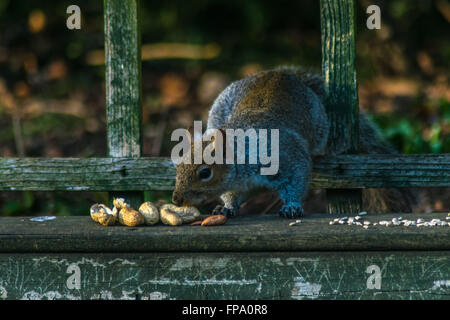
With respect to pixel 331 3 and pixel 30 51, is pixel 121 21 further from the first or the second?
pixel 30 51

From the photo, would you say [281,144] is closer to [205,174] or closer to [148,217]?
[205,174]

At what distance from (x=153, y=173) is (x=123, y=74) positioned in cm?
45

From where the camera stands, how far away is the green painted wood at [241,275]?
212cm

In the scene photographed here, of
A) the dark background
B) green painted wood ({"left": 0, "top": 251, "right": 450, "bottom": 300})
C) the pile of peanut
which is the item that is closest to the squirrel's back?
the pile of peanut

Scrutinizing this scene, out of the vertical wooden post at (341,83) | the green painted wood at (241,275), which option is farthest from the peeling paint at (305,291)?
the vertical wooden post at (341,83)

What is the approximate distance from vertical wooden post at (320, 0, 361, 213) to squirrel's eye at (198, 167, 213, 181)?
0.60 metres

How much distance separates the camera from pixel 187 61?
755cm

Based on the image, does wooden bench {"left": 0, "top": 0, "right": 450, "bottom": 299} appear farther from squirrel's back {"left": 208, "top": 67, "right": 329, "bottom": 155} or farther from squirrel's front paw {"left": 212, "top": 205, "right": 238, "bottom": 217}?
squirrel's back {"left": 208, "top": 67, "right": 329, "bottom": 155}

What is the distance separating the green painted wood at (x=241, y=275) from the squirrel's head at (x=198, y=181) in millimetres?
477

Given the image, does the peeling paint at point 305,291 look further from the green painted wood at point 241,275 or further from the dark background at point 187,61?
the dark background at point 187,61

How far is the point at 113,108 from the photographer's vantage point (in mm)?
2805

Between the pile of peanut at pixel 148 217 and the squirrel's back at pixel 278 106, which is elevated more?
the squirrel's back at pixel 278 106

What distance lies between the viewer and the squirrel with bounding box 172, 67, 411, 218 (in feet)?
8.69

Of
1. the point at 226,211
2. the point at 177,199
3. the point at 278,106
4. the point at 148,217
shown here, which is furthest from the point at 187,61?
the point at 148,217
